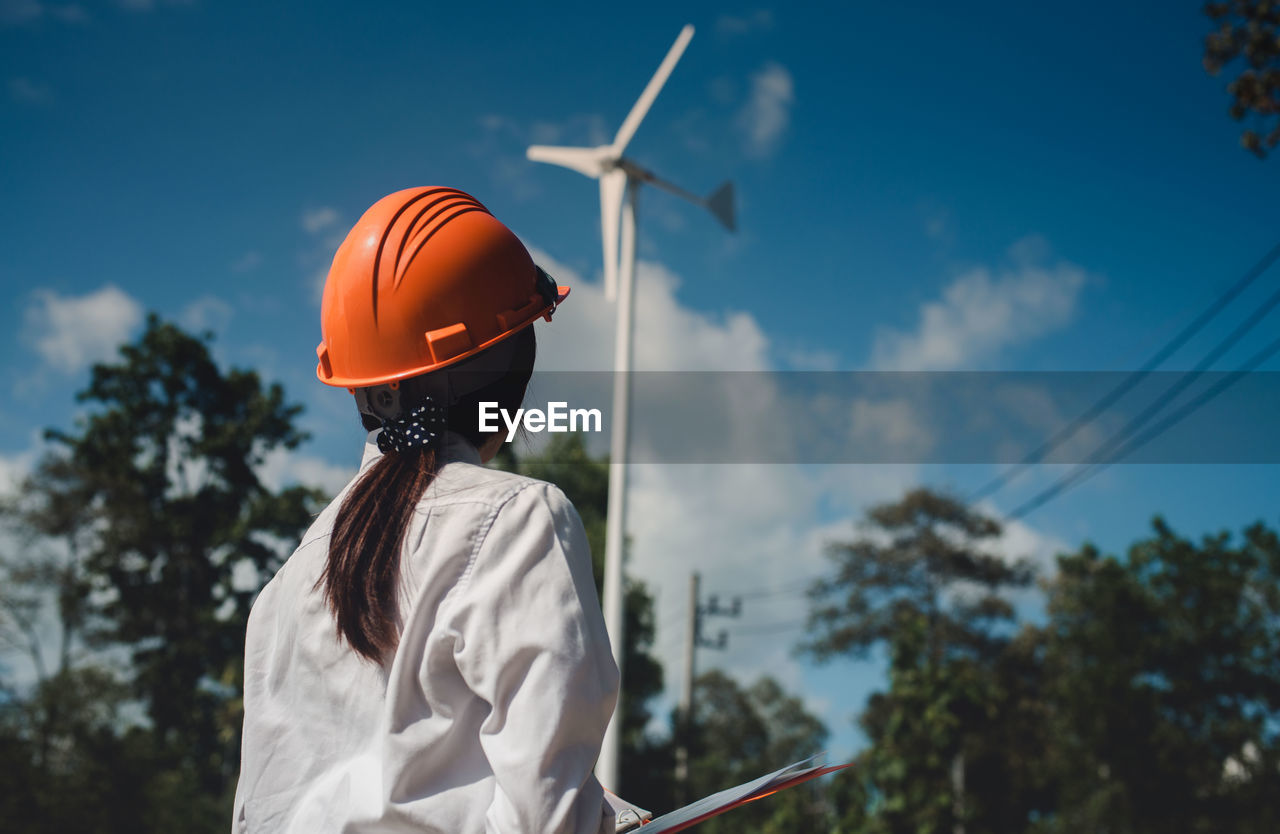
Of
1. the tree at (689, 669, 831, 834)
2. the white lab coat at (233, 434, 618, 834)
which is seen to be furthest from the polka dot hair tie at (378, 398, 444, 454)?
the tree at (689, 669, 831, 834)

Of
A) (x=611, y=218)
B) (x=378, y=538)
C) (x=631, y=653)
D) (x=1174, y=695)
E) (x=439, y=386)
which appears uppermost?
(x=611, y=218)

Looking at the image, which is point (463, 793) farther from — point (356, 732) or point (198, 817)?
point (198, 817)

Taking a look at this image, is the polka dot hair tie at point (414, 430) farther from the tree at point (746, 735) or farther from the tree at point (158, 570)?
the tree at point (746, 735)

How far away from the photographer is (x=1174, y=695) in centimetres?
2834

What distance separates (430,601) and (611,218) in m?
17.5

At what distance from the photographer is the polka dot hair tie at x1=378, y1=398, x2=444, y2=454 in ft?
5.80

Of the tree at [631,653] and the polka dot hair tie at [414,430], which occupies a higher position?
the tree at [631,653]

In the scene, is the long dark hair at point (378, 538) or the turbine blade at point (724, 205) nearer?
the long dark hair at point (378, 538)

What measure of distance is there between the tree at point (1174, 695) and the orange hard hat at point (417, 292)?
1136 inches

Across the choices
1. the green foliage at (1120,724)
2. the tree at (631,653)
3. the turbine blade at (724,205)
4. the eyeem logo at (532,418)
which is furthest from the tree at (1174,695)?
the eyeem logo at (532,418)

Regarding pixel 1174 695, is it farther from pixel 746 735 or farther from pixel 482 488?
pixel 746 735

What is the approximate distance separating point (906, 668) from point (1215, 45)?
80.9 ft

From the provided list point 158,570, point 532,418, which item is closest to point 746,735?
point 158,570

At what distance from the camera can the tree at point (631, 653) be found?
119 ft
